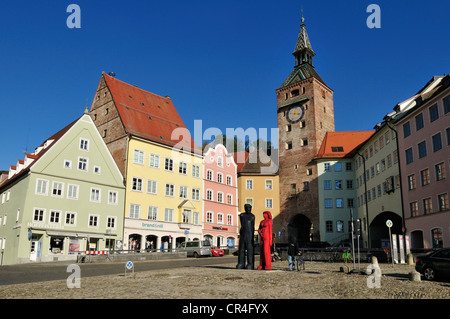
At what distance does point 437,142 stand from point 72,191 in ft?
115

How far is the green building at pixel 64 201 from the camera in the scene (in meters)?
40.7

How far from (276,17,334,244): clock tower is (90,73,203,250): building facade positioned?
16.8m

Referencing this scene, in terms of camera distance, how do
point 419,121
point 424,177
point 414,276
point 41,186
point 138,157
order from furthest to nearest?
point 138,157, point 41,186, point 419,121, point 424,177, point 414,276

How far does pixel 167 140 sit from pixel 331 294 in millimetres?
45765

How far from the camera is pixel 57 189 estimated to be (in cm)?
4322

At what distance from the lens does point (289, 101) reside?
7369cm

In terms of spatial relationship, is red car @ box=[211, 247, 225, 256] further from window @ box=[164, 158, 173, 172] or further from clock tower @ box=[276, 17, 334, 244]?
clock tower @ box=[276, 17, 334, 244]

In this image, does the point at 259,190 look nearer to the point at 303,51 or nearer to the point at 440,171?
the point at 303,51

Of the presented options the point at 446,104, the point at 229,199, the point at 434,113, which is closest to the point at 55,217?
the point at 229,199

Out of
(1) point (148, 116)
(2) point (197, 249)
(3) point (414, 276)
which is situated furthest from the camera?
(1) point (148, 116)

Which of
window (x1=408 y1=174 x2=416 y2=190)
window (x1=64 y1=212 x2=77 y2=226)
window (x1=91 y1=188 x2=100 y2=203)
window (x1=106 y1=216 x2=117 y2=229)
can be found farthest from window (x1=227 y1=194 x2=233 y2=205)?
window (x1=408 y1=174 x2=416 y2=190)

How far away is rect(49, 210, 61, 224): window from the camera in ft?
138
